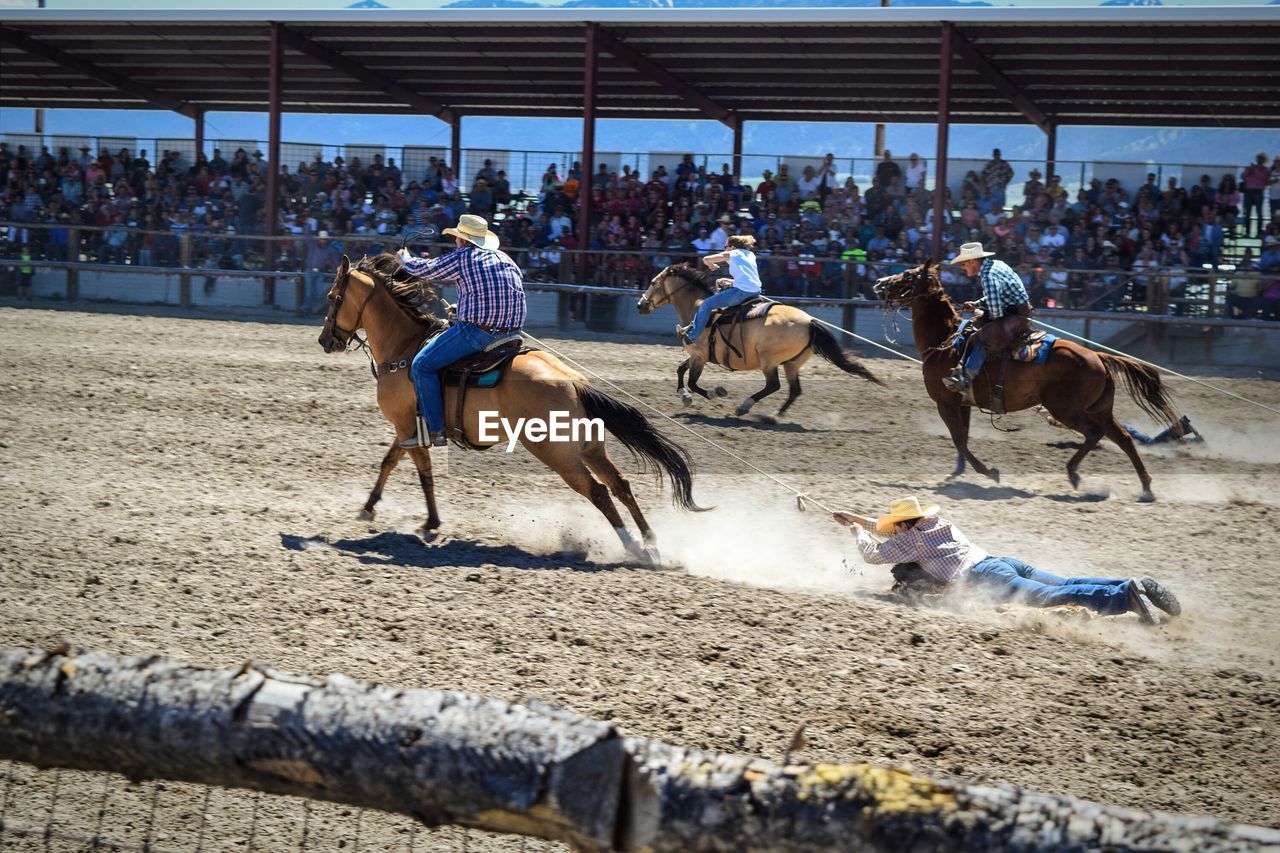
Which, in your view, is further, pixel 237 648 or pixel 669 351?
pixel 669 351

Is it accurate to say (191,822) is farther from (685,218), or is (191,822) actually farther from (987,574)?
(685,218)

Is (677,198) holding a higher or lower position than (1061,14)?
lower

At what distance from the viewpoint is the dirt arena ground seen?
5094 millimetres

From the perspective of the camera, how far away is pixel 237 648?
18.4 ft

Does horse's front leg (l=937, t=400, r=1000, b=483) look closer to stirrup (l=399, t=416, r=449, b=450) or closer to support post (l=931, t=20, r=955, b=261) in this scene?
stirrup (l=399, t=416, r=449, b=450)

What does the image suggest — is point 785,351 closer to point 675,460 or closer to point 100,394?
point 675,460

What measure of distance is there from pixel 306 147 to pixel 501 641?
68.4 feet

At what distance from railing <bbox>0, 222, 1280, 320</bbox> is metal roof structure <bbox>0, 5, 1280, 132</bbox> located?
385cm

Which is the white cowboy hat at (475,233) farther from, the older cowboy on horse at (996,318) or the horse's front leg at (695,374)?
the horse's front leg at (695,374)

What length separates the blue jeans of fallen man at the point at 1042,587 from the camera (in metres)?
6.33

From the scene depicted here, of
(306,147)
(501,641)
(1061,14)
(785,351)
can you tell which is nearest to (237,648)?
(501,641)

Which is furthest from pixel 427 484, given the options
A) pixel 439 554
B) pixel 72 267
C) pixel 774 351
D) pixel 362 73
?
pixel 362 73

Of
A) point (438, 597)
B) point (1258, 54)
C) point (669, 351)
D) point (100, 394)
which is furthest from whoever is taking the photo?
point (1258, 54)

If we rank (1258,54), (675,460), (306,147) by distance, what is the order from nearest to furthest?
(675,460)
(1258,54)
(306,147)
